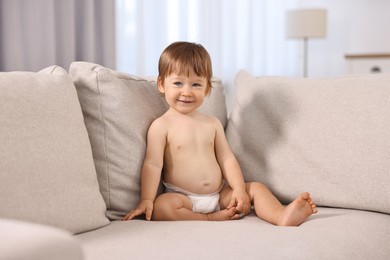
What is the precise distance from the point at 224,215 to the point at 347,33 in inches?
138

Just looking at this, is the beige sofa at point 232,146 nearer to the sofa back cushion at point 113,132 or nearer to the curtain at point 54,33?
the sofa back cushion at point 113,132

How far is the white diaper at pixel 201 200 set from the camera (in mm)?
1782

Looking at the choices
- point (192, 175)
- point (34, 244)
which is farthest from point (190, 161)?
point (34, 244)

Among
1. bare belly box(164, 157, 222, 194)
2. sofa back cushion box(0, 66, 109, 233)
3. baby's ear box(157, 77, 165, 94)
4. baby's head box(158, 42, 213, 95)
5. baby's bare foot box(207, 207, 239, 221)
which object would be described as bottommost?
baby's bare foot box(207, 207, 239, 221)

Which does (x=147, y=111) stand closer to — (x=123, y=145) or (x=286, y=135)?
(x=123, y=145)

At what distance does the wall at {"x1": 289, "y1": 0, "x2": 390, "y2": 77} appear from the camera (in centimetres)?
474

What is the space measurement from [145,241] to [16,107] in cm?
45

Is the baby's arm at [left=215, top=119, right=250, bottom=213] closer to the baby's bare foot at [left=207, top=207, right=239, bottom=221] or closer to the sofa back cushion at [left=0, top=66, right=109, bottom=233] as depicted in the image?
the baby's bare foot at [left=207, top=207, right=239, bottom=221]

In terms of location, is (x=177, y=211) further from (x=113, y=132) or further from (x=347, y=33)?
(x=347, y=33)

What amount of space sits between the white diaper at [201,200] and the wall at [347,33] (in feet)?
10.6

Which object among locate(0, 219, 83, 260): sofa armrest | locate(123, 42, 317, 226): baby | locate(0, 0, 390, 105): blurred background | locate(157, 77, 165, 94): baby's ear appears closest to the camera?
locate(0, 219, 83, 260): sofa armrest

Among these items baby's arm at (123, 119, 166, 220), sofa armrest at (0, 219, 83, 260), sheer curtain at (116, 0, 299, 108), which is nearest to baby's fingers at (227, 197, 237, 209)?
baby's arm at (123, 119, 166, 220)

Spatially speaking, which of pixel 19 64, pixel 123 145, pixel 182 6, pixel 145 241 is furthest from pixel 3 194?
pixel 182 6

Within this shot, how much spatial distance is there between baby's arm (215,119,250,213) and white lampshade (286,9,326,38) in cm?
259
